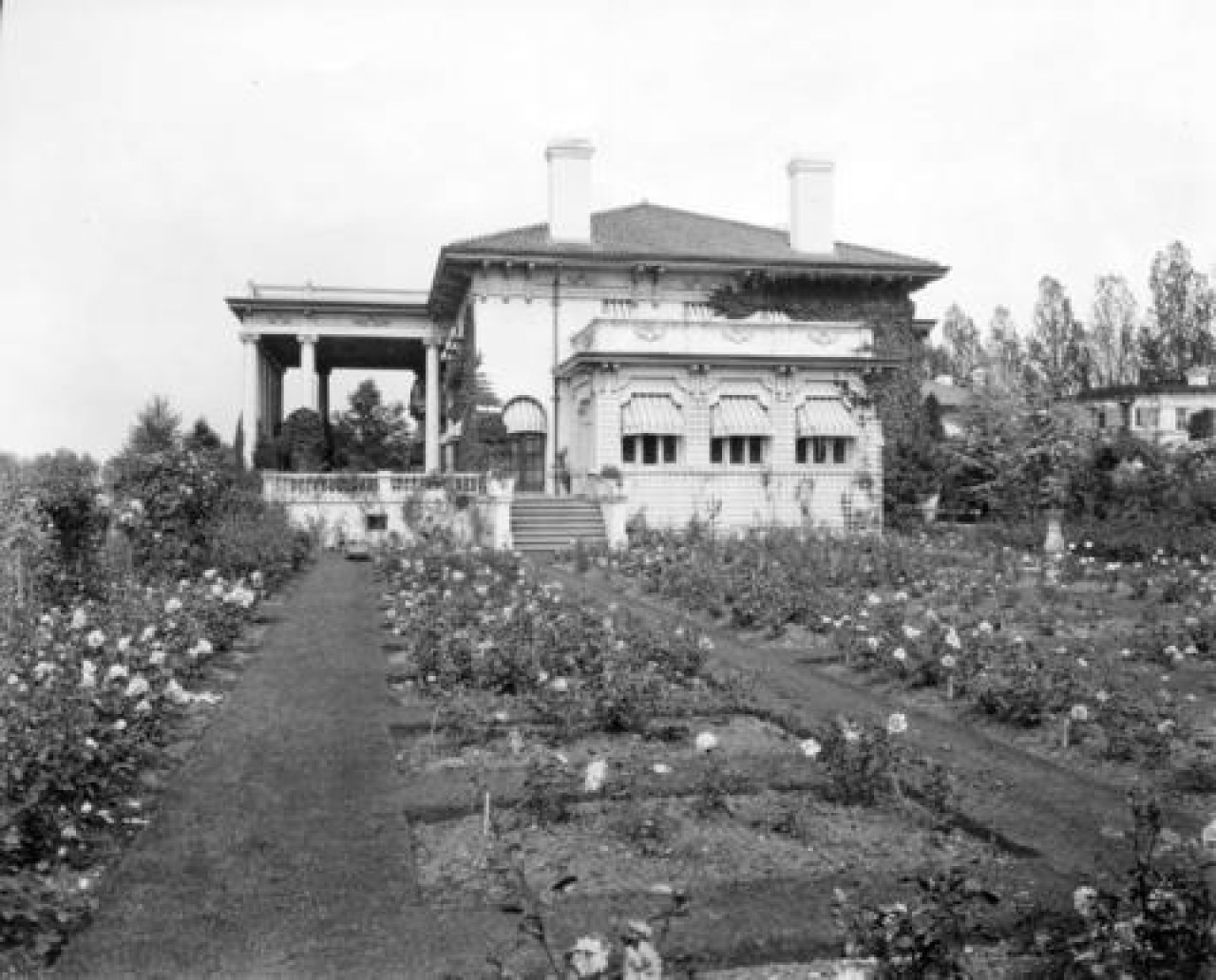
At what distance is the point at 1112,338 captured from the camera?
65062 mm

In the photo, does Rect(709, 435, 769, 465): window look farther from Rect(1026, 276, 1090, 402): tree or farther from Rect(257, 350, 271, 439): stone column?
Rect(1026, 276, 1090, 402): tree

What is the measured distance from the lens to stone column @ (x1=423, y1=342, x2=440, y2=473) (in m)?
41.9

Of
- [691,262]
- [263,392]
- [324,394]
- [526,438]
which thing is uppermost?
[691,262]

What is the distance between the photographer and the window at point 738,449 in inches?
1197

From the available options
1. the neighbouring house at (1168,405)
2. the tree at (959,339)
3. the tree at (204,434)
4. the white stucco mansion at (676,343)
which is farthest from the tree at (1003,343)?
the tree at (204,434)

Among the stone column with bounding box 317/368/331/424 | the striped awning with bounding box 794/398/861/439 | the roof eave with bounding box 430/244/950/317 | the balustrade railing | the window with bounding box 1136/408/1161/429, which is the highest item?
the roof eave with bounding box 430/244/950/317

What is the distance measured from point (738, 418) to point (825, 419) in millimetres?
2422

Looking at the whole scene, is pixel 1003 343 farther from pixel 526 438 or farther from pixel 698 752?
pixel 698 752

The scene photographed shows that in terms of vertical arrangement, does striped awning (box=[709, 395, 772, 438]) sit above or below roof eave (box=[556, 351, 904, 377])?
below

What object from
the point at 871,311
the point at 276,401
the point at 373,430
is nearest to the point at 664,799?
the point at 871,311

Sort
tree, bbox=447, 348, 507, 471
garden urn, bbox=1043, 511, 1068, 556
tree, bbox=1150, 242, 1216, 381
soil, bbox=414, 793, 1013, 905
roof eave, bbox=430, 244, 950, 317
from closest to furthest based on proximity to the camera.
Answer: soil, bbox=414, 793, 1013, 905
garden urn, bbox=1043, 511, 1068, 556
tree, bbox=447, 348, 507, 471
roof eave, bbox=430, 244, 950, 317
tree, bbox=1150, 242, 1216, 381

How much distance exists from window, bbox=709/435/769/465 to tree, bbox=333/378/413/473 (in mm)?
32873

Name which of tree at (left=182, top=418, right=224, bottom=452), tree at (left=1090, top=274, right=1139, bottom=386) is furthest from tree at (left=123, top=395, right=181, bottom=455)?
tree at (left=1090, top=274, right=1139, bottom=386)

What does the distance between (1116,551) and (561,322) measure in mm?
17520
